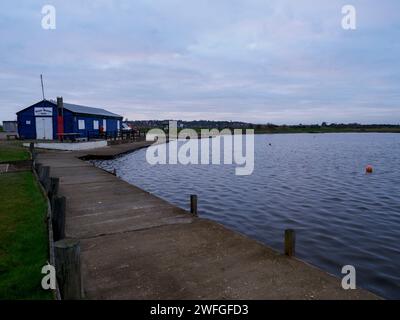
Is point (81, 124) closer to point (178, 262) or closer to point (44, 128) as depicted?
point (44, 128)

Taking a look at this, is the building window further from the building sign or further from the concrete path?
the concrete path

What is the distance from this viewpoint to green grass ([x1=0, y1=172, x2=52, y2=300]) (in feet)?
18.7

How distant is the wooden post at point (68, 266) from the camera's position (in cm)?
451

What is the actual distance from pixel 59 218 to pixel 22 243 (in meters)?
1.29

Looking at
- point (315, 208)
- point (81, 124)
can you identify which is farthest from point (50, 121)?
point (315, 208)

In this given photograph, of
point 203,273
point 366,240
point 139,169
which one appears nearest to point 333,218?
point 366,240

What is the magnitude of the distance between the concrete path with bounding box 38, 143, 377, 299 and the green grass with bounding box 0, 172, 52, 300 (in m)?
0.79

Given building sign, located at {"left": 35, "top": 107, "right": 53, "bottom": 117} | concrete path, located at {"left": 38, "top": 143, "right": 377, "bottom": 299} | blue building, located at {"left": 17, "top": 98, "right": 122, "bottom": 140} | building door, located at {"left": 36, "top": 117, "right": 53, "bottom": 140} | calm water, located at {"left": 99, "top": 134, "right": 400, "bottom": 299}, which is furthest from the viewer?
building door, located at {"left": 36, "top": 117, "right": 53, "bottom": 140}

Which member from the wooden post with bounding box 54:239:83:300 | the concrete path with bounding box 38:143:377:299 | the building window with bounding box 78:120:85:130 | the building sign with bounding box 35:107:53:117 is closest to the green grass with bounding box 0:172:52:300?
the concrete path with bounding box 38:143:377:299

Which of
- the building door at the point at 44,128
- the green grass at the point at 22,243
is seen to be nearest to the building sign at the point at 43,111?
the building door at the point at 44,128

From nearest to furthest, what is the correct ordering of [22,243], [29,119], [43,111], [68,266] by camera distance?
[68,266], [22,243], [43,111], [29,119]

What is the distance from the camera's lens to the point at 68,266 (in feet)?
15.0
